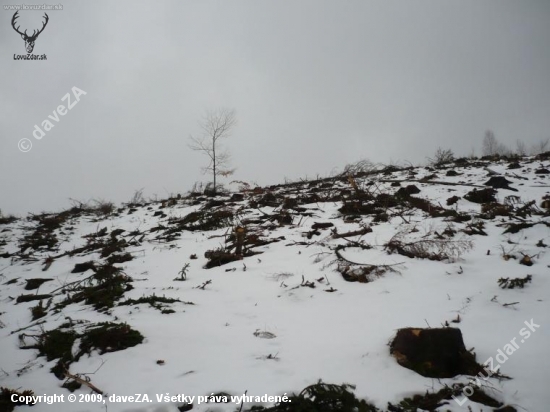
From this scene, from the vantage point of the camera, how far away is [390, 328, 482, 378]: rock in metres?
1.54

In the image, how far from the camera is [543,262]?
8.71ft

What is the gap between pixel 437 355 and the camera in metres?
1.57

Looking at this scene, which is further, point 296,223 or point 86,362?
point 296,223

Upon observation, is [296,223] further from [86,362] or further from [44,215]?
[44,215]

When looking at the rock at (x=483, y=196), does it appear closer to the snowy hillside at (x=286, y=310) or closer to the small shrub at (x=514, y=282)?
the snowy hillside at (x=286, y=310)

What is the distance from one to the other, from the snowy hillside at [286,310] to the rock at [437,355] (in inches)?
2.1

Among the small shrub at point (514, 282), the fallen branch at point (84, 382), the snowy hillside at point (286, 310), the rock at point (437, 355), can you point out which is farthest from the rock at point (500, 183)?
the fallen branch at point (84, 382)

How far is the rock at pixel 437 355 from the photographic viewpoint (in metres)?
1.54

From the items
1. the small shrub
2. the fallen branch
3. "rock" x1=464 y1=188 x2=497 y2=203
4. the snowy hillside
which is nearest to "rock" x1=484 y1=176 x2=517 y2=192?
the snowy hillside

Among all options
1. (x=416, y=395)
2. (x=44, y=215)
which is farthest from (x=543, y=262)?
(x=44, y=215)

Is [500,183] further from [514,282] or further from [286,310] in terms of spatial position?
[286,310]

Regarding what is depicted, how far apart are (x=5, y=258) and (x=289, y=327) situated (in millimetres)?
6774

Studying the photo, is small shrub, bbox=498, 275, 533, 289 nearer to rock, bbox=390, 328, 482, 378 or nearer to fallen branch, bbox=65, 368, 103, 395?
rock, bbox=390, 328, 482, 378

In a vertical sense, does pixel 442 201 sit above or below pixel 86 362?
above
